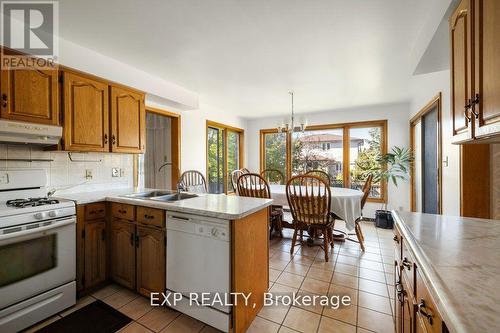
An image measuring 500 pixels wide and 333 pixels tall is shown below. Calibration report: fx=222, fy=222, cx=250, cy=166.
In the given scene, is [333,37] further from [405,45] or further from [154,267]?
[154,267]

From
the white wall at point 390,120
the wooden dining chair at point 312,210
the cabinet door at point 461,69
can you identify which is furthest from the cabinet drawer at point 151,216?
the white wall at point 390,120

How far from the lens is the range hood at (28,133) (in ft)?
5.41

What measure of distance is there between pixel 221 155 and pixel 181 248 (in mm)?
3507

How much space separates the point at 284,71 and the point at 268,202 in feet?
6.00

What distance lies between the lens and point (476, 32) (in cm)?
96

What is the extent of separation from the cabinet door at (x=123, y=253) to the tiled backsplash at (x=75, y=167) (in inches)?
28.5

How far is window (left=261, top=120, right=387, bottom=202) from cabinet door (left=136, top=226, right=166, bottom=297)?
4030 millimetres

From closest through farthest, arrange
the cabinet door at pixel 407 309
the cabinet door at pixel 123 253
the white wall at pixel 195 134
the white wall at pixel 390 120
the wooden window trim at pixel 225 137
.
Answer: the cabinet door at pixel 407 309, the cabinet door at pixel 123 253, the white wall at pixel 195 134, the white wall at pixel 390 120, the wooden window trim at pixel 225 137

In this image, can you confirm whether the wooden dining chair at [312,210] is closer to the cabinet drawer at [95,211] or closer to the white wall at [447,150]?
the white wall at [447,150]

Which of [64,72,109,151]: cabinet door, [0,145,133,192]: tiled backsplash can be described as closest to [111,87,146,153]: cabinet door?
[64,72,109,151]: cabinet door

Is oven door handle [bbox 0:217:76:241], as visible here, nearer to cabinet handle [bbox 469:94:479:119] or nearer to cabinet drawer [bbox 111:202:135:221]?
cabinet drawer [bbox 111:202:135:221]

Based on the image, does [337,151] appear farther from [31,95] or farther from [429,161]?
[31,95]

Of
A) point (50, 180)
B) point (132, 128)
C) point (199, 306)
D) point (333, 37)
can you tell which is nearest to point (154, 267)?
point (199, 306)

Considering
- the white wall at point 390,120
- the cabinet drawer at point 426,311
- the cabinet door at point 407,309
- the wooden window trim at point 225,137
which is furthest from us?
the wooden window trim at point 225,137
